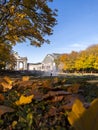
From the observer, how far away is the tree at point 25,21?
30.7 meters

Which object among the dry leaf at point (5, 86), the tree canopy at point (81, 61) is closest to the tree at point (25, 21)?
the dry leaf at point (5, 86)

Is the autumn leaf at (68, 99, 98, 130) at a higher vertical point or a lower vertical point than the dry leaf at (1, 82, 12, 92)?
lower

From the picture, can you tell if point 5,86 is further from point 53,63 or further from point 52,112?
point 53,63

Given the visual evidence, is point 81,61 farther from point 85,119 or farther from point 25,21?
point 85,119

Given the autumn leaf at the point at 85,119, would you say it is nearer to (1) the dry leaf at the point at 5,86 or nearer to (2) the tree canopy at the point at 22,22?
(1) the dry leaf at the point at 5,86

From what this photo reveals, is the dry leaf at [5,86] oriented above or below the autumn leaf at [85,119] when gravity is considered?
above

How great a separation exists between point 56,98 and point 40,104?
0.12 metres

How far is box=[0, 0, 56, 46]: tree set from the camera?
3072 cm

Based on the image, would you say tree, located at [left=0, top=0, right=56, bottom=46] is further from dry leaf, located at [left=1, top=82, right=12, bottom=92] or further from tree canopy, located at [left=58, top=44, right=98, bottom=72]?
tree canopy, located at [left=58, top=44, right=98, bottom=72]

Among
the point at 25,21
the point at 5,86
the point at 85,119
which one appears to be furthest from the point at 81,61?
the point at 85,119

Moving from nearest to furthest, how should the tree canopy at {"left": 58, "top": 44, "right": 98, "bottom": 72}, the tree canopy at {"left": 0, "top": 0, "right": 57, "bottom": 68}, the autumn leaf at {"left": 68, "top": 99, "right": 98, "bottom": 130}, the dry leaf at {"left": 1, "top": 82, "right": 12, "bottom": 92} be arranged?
the autumn leaf at {"left": 68, "top": 99, "right": 98, "bottom": 130} → the dry leaf at {"left": 1, "top": 82, "right": 12, "bottom": 92} → the tree canopy at {"left": 0, "top": 0, "right": 57, "bottom": 68} → the tree canopy at {"left": 58, "top": 44, "right": 98, "bottom": 72}

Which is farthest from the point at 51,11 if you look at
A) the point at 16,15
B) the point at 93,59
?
the point at 93,59

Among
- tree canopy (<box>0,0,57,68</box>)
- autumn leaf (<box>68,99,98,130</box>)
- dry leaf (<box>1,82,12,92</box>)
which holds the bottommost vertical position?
autumn leaf (<box>68,99,98,130</box>)

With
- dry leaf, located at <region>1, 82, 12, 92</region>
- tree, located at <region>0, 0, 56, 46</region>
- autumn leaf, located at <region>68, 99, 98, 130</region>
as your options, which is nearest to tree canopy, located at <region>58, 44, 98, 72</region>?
tree, located at <region>0, 0, 56, 46</region>
